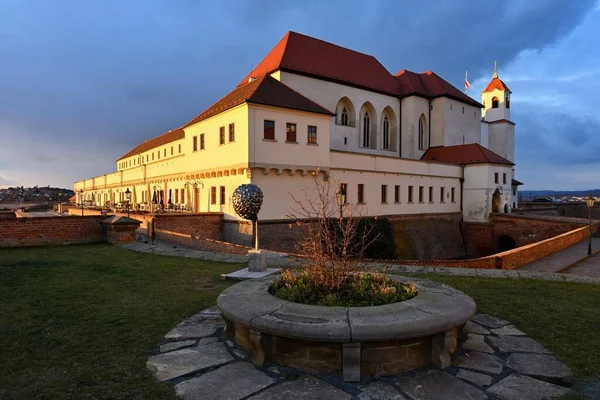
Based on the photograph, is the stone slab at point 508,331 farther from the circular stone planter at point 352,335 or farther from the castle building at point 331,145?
the castle building at point 331,145

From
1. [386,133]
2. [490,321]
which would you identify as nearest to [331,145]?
[386,133]

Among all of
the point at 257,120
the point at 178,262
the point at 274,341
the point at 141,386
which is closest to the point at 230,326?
the point at 274,341

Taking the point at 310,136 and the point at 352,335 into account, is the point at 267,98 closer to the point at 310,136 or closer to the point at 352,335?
the point at 310,136

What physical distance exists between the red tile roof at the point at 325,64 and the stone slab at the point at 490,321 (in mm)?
25192

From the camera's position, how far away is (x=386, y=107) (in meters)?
37.8

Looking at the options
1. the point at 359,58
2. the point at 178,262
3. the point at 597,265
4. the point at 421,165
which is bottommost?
the point at 597,265

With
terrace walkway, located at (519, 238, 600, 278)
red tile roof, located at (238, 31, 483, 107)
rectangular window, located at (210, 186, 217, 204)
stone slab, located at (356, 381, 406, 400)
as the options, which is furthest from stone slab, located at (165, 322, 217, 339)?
red tile roof, located at (238, 31, 483, 107)

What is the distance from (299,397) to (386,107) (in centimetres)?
3718

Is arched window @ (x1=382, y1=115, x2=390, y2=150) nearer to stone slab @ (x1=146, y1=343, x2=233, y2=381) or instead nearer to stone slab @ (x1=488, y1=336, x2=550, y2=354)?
stone slab @ (x1=488, y1=336, x2=550, y2=354)

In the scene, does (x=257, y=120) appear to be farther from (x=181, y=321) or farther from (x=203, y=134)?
(x=181, y=321)

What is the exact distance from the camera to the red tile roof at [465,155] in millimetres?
35688

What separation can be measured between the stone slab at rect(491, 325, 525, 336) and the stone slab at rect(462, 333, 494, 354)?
1.11 ft

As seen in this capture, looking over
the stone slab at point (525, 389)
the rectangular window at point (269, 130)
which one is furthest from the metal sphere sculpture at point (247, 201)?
the rectangular window at point (269, 130)

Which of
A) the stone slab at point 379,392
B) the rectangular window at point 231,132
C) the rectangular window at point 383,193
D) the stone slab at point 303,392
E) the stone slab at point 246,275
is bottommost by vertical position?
the stone slab at point 379,392
